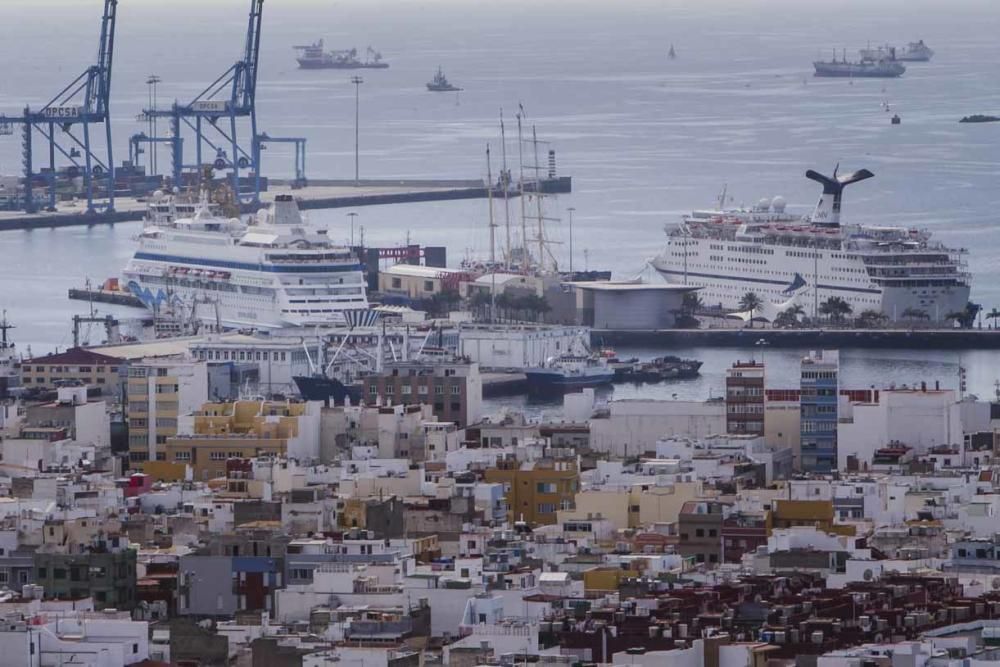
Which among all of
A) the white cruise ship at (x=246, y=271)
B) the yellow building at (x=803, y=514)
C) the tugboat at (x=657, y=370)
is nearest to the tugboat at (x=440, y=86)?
the white cruise ship at (x=246, y=271)

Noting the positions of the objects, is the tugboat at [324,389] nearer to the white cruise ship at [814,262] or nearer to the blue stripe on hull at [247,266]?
the blue stripe on hull at [247,266]

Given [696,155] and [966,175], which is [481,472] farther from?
[696,155]

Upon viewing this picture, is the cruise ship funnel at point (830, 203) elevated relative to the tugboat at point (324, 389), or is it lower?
elevated

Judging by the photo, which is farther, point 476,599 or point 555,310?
point 555,310

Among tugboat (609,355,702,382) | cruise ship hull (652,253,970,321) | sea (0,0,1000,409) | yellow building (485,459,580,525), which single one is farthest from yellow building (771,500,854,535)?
cruise ship hull (652,253,970,321)

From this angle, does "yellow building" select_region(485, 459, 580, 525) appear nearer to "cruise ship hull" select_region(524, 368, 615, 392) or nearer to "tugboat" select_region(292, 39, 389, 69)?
"cruise ship hull" select_region(524, 368, 615, 392)

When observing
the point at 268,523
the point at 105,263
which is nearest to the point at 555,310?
the point at 105,263
